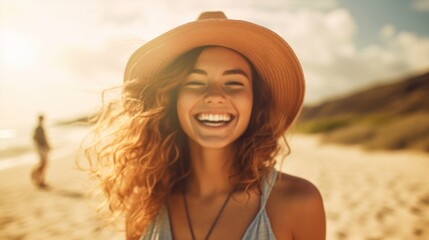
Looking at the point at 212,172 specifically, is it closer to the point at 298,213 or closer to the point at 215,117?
the point at 215,117

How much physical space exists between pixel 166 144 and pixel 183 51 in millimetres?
682

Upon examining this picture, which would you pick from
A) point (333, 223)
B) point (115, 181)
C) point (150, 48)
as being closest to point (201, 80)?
point (150, 48)

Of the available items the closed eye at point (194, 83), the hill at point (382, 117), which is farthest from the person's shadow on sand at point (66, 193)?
the hill at point (382, 117)

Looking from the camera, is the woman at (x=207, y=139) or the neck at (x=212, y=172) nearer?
the woman at (x=207, y=139)

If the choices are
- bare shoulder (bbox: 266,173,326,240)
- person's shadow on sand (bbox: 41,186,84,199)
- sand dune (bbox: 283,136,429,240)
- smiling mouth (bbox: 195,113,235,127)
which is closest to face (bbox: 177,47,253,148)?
smiling mouth (bbox: 195,113,235,127)

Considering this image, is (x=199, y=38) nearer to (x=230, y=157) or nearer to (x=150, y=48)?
(x=150, y=48)

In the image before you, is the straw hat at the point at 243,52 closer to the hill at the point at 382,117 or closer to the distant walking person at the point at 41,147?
the distant walking person at the point at 41,147

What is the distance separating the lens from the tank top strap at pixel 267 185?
1.86 meters

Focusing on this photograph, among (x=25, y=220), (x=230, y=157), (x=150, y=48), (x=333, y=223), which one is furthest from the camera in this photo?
(x=25, y=220)

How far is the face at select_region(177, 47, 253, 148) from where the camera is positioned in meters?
1.87

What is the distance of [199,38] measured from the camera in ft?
6.34

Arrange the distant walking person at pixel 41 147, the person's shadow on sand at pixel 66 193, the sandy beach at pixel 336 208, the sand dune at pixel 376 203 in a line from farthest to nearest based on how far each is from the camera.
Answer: the distant walking person at pixel 41 147 < the person's shadow on sand at pixel 66 193 < the sandy beach at pixel 336 208 < the sand dune at pixel 376 203

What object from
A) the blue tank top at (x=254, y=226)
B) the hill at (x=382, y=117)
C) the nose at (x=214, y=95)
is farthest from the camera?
the hill at (x=382, y=117)

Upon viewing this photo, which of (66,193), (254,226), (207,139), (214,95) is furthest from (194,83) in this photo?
(66,193)
